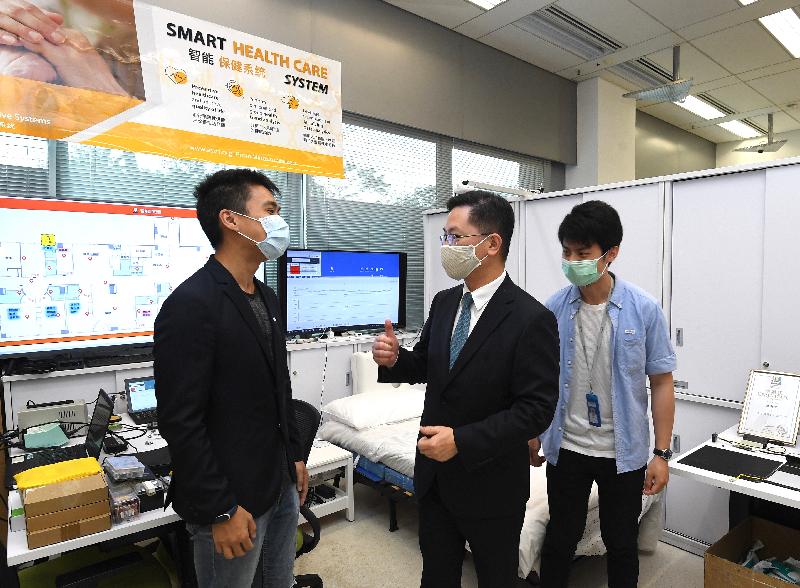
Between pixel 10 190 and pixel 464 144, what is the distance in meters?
3.46

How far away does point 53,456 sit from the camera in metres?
1.93

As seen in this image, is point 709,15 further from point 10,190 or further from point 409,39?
point 10,190

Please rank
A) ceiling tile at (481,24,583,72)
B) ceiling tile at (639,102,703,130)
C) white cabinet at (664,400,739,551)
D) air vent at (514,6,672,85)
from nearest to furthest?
white cabinet at (664,400,739,551)
air vent at (514,6,672,85)
ceiling tile at (481,24,583,72)
ceiling tile at (639,102,703,130)

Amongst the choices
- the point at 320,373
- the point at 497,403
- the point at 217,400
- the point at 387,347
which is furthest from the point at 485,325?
the point at 320,373

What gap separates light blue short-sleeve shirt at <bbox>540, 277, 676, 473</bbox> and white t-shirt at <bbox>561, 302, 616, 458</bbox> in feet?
0.06

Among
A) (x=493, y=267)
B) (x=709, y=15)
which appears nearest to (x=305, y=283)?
(x=493, y=267)

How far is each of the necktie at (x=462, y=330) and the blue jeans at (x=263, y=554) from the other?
2.07 ft

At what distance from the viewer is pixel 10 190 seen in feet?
8.59

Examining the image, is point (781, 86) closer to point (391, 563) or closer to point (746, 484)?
point (746, 484)

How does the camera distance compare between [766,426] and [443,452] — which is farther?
[766,426]

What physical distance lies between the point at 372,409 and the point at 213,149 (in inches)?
73.2

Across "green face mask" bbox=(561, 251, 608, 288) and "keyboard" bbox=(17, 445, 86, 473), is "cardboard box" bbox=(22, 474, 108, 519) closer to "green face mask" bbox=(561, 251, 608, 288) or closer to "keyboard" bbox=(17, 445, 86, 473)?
"keyboard" bbox=(17, 445, 86, 473)

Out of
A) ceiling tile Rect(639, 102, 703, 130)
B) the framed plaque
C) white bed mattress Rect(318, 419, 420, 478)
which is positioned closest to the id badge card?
the framed plaque

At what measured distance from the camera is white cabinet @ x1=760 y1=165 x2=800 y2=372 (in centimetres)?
233
